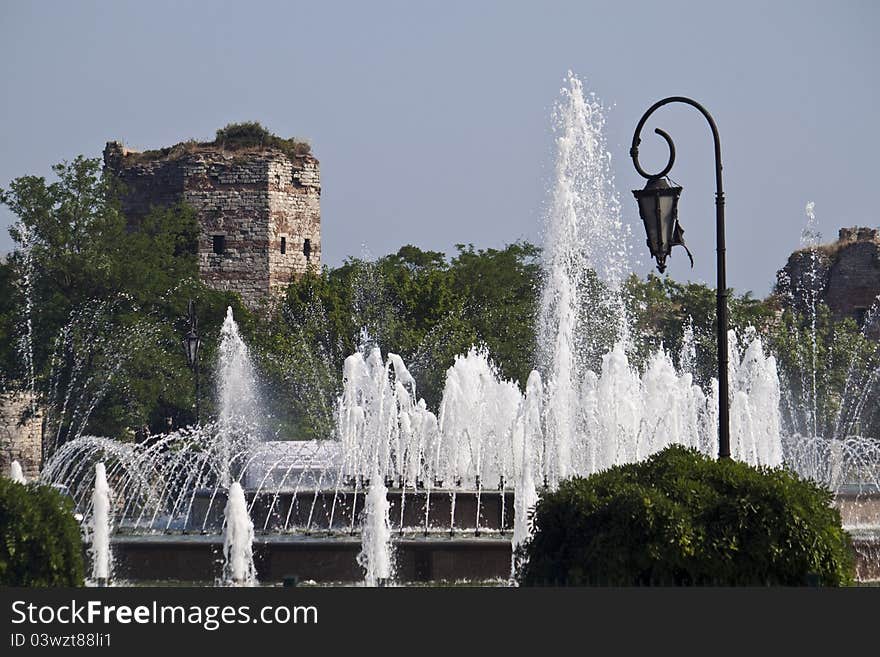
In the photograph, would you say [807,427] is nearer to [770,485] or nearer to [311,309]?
[311,309]

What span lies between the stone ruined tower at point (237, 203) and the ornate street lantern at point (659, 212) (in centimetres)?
4133

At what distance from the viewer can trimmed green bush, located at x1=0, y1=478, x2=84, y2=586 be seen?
12.2 meters

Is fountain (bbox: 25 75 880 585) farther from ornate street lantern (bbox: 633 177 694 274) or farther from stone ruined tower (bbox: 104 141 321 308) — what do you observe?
stone ruined tower (bbox: 104 141 321 308)

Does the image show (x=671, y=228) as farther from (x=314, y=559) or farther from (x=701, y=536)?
(x=314, y=559)

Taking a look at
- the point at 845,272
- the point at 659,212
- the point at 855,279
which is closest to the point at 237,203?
the point at 845,272

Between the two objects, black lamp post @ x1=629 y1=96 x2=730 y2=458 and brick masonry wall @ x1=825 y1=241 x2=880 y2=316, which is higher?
brick masonry wall @ x1=825 y1=241 x2=880 y2=316

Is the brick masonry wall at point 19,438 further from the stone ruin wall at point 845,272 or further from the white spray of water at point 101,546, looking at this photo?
the white spray of water at point 101,546

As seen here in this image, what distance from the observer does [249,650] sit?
9.70 m

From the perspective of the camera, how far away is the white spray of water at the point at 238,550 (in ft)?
52.4

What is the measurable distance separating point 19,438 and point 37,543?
34.5 meters

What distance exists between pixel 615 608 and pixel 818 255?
44349 millimetres

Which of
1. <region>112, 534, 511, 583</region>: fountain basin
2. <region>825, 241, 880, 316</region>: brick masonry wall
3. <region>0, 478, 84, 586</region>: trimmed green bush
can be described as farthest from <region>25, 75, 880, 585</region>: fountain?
<region>825, 241, 880, 316</region>: brick masonry wall

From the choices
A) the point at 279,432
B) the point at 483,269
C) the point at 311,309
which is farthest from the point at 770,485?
the point at 483,269

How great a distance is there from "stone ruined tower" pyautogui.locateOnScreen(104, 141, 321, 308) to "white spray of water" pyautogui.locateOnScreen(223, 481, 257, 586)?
37.2 metres
